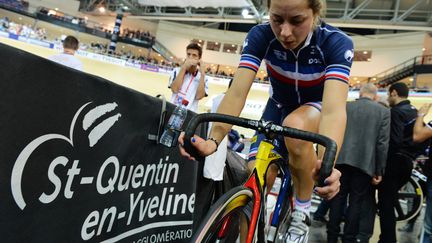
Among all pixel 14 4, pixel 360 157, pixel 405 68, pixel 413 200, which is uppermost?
pixel 405 68

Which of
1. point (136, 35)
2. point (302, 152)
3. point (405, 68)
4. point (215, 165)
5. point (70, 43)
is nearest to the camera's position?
point (302, 152)

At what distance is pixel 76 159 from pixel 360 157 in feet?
9.18

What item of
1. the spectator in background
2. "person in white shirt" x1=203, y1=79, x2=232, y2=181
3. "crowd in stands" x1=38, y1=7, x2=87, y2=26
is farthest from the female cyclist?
"crowd in stands" x1=38, y1=7, x2=87, y2=26

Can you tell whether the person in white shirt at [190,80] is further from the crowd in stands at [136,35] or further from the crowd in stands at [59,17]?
the crowd in stands at [136,35]

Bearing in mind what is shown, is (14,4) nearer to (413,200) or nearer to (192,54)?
(192,54)

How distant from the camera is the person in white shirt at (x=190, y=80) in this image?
3.77 meters

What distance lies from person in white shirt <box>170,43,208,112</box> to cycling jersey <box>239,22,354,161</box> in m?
2.00

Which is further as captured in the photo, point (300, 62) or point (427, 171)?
point (427, 171)

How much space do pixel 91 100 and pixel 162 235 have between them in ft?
2.81

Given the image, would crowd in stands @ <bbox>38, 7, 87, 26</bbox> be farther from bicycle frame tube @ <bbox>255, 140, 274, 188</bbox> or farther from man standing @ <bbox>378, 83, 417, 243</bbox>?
bicycle frame tube @ <bbox>255, 140, 274, 188</bbox>

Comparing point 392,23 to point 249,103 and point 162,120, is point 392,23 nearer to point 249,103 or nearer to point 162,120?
point 249,103

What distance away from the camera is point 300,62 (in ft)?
5.38

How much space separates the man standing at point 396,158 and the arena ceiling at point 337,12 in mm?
15664

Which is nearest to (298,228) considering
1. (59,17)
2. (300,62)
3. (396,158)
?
(300,62)
